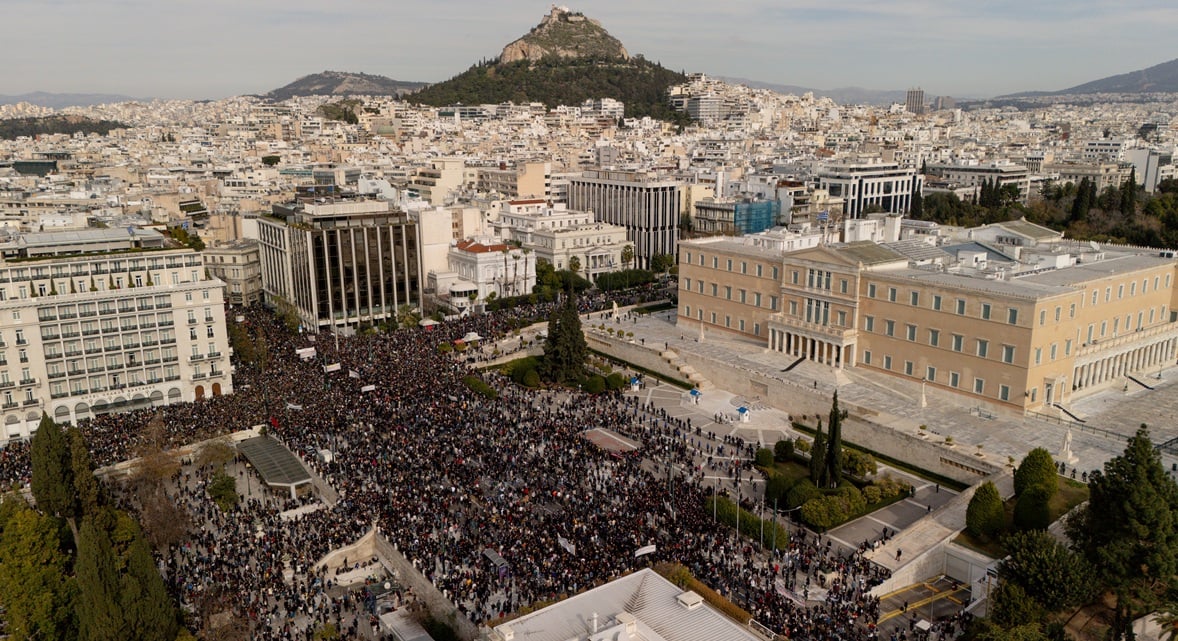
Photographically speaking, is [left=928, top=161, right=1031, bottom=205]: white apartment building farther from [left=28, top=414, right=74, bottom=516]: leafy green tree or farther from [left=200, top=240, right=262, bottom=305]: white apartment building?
[left=28, top=414, right=74, bottom=516]: leafy green tree

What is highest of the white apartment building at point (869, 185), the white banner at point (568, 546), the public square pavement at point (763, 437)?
the white apartment building at point (869, 185)

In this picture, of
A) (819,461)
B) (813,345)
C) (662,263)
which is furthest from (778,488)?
(662,263)

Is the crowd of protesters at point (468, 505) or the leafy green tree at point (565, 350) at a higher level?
the leafy green tree at point (565, 350)

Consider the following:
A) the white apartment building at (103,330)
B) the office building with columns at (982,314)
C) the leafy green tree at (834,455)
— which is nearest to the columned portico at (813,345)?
the office building with columns at (982,314)

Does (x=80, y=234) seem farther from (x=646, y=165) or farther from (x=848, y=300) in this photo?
(x=646, y=165)

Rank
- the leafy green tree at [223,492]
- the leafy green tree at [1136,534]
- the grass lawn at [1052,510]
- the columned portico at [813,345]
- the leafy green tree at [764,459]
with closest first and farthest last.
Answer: the leafy green tree at [1136,534], the grass lawn at [1052,510], the leafy green tree at [223,492], the leafy green tree at [764,459], the columned portico at [813,345]

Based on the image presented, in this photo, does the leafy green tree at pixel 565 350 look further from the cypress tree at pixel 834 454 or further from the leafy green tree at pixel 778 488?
the cypress tree at pixel 834 454

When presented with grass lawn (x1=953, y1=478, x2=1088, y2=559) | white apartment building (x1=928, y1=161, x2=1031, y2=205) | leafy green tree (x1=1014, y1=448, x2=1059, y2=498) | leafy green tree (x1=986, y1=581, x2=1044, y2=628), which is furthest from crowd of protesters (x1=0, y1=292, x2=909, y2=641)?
white apartment building (x1=928, y1=161, x2=1031, y2=205)

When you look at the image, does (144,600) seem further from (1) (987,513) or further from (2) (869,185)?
(2) (869,185)
